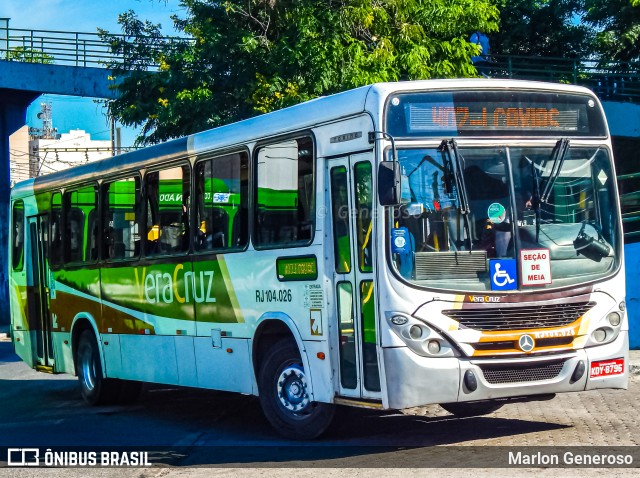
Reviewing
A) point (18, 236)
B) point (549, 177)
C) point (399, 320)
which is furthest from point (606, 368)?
point (18, 236)

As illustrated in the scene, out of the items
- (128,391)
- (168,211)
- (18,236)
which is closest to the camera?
(168,211)

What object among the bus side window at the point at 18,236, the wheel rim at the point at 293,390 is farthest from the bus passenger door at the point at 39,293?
the wheel rim at the point at 293,390

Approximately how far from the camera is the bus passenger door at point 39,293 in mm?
16078

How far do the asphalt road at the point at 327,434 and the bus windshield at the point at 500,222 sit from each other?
1.51m

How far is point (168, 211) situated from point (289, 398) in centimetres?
341

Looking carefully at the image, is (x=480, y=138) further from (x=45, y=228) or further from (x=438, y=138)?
(x=45, y=228)

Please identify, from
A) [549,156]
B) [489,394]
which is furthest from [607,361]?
[549,156]

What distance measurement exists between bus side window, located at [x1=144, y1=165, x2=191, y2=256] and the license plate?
4931mm

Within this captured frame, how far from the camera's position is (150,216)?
1302cm

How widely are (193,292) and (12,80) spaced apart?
75.7 feet

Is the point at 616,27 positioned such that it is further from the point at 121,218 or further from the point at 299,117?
the point at 299,117

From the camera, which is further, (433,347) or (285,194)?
(285,194)

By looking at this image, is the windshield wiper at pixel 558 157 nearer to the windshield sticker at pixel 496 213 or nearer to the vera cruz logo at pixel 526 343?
the windshield sticker at pixel 496 213

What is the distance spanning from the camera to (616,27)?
3081 cm
